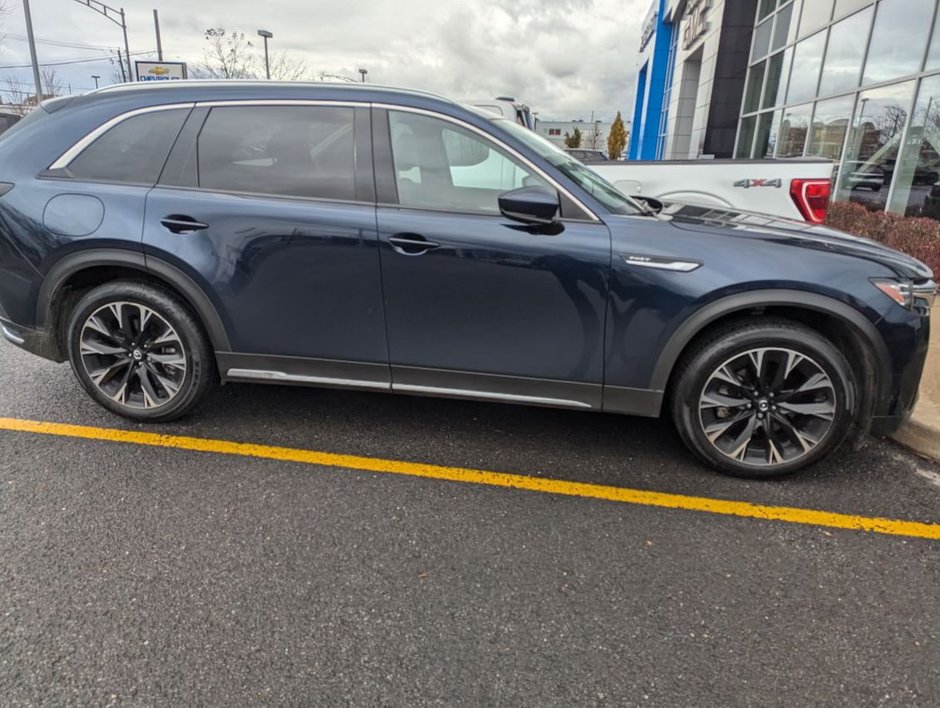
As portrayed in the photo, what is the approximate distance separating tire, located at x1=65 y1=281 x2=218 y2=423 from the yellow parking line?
192 millimetres

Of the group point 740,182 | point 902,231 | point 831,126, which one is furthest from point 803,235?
point 831,126

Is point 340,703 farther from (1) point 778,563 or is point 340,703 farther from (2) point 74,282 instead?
(2) point 74,282

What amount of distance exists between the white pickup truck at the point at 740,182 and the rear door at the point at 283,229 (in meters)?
3.58

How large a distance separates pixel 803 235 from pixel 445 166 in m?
1.83

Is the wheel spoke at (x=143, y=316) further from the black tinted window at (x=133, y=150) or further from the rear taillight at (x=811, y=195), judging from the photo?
the rear taillight at (x=811, y=195)

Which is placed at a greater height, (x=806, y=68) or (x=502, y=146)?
(x=806, y=68)

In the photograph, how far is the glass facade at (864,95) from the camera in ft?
26.8

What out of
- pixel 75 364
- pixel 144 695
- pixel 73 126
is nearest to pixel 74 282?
pixel 75 364

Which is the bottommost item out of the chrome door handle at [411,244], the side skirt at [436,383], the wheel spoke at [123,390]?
the wheel spoke at [123,390]

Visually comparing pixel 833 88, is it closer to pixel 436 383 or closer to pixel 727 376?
pixel 727 376

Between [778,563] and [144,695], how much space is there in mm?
2377

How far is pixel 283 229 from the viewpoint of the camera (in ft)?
10.4

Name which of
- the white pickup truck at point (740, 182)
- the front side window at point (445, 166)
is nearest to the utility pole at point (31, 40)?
the white pickup truck at point (740, 182)

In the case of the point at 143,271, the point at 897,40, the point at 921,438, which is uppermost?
the point at 897,40
